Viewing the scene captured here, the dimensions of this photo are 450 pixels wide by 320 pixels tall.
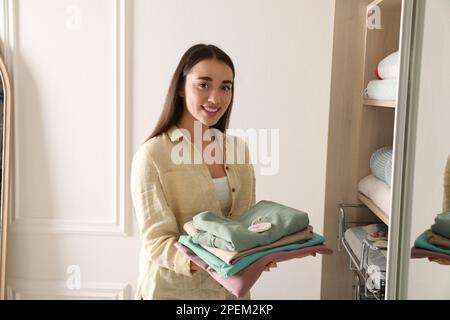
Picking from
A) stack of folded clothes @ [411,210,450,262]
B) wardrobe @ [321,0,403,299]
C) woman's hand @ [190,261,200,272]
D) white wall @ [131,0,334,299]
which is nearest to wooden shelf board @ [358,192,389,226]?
wardrobe @ [321,0,403,299]

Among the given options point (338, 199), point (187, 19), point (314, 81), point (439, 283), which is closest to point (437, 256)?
point (439, 283)

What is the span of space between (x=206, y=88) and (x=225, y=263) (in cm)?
36

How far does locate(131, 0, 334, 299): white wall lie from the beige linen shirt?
1.02 feet

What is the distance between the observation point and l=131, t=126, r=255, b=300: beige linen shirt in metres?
0.90

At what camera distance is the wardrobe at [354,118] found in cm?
110

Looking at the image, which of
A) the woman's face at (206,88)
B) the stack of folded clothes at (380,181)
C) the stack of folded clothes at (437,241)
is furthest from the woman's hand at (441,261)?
the woman's face at (206,88)

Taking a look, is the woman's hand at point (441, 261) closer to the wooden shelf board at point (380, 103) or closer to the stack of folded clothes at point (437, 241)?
the stack of folded clothes at point (437, 241)

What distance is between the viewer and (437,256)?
69cm

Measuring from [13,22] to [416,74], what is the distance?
100cm

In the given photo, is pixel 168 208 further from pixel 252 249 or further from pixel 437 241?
pixel 437 241

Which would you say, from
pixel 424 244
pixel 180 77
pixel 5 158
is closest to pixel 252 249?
pixel 424 244

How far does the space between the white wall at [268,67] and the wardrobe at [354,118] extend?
0.20 feet
